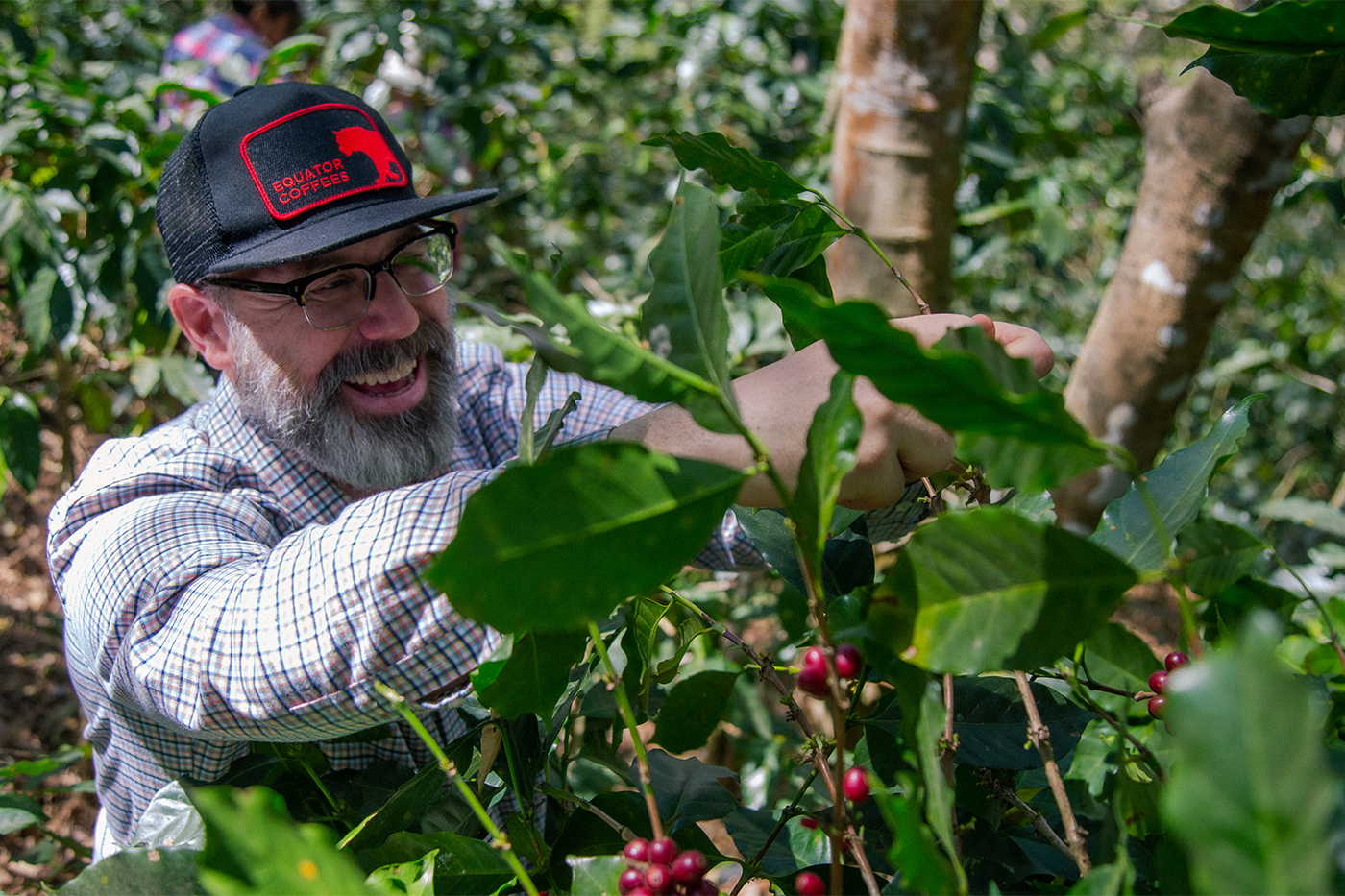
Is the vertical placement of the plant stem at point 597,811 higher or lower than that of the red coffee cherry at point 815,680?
lower

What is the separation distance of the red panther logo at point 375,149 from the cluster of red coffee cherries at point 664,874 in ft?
4.21

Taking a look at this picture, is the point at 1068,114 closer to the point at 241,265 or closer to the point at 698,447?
the point at 241,265

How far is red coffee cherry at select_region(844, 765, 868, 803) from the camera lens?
1.77 feet

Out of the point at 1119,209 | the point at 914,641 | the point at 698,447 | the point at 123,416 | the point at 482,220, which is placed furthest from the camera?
the point at 1119,209

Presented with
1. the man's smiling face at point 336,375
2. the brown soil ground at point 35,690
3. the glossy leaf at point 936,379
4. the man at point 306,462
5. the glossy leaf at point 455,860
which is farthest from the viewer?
the brown soil ground at point 35,690

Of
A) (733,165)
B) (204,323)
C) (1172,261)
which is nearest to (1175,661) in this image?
(733,165)

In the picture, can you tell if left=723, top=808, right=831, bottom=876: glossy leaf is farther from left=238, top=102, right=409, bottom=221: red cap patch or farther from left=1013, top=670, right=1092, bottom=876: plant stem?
left=238, top=102, right=409, bottom=221: red cap patch

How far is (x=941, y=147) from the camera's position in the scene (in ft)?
5.42

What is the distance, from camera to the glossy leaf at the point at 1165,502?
0.57m

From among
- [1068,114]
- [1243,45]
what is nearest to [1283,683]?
[1243,45]

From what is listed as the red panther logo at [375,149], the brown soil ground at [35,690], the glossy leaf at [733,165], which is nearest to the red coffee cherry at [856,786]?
the glossy leaf at [733,165]

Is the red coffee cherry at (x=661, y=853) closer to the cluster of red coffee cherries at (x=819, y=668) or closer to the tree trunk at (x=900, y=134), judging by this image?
the cluster of red coffee cherries at (x=819, y=668)

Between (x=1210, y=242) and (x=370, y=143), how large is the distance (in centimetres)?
139

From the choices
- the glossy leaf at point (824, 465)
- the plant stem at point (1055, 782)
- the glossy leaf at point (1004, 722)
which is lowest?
the glossy leaf at point (1004, 722)
